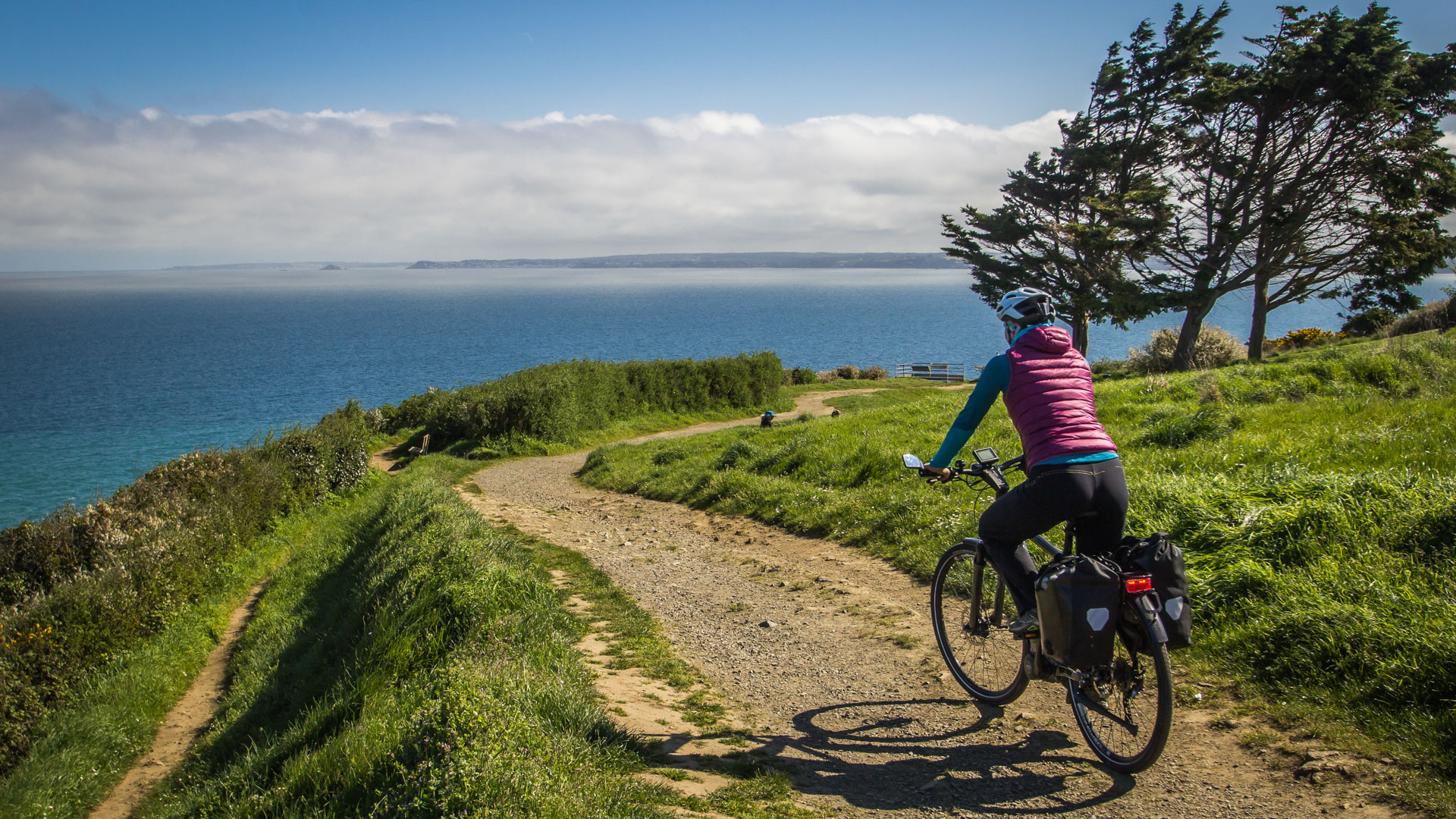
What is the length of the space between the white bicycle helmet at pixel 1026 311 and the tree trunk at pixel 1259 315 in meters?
33.6

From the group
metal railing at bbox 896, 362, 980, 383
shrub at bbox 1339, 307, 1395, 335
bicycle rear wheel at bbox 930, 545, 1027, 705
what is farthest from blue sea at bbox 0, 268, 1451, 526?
bicycle rear wheel at bbox 930, 545, 1027, 705

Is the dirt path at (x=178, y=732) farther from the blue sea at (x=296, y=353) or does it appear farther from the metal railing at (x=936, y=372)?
the metal railing at (x=936, y=372)

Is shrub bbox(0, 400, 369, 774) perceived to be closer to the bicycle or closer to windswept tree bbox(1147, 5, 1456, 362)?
the bicycle

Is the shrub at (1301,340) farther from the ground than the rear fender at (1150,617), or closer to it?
farther from the ground

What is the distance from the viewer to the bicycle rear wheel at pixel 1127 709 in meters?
3.46

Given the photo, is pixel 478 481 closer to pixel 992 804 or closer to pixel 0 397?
pixel 992 804

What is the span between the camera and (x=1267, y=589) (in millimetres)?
5094

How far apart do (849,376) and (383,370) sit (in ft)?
138

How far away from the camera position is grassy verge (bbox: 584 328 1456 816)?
407cm

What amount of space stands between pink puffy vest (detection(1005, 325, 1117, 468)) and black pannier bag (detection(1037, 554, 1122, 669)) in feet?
1.82

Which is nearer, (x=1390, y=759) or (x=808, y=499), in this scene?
(x=1390, y=759)

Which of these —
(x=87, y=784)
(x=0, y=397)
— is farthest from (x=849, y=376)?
(x=0, y=397)

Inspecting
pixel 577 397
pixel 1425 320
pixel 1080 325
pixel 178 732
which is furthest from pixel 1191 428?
pixel 1080 325

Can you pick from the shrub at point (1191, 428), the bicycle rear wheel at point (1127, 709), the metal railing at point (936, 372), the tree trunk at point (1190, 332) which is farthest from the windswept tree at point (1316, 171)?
the bicycle rear wheel at point (1127, 709)
